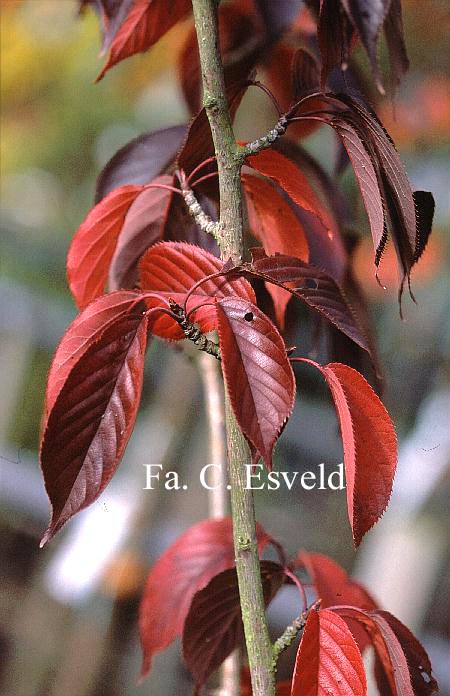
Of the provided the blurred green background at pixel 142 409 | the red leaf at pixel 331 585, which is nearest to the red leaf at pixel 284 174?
the red leaf at pixel 331 585

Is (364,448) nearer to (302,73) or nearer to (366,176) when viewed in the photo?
(366,176)

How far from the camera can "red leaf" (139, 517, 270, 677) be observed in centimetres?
47

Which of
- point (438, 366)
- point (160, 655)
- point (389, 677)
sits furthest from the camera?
point (438, 366)

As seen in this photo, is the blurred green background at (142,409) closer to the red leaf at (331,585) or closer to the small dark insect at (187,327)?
the red leaf at (331,585)

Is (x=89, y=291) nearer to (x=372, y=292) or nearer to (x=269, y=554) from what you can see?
(x=269, y=554)

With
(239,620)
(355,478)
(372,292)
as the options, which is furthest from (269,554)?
(355,478)

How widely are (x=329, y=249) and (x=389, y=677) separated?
0.87 ft

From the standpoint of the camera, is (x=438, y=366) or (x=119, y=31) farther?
(x=438, y=366)

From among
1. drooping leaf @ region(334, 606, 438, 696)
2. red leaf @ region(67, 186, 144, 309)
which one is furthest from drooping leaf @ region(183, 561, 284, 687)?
red leaf @ region(67, 186, 144, 309)

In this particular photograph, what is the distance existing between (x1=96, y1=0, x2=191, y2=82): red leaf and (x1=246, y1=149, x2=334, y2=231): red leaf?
124mm

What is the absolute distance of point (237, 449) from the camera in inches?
11.7

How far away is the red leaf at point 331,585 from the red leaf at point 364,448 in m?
0.20

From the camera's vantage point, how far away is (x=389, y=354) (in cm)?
113

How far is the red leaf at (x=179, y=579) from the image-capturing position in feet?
1.56
